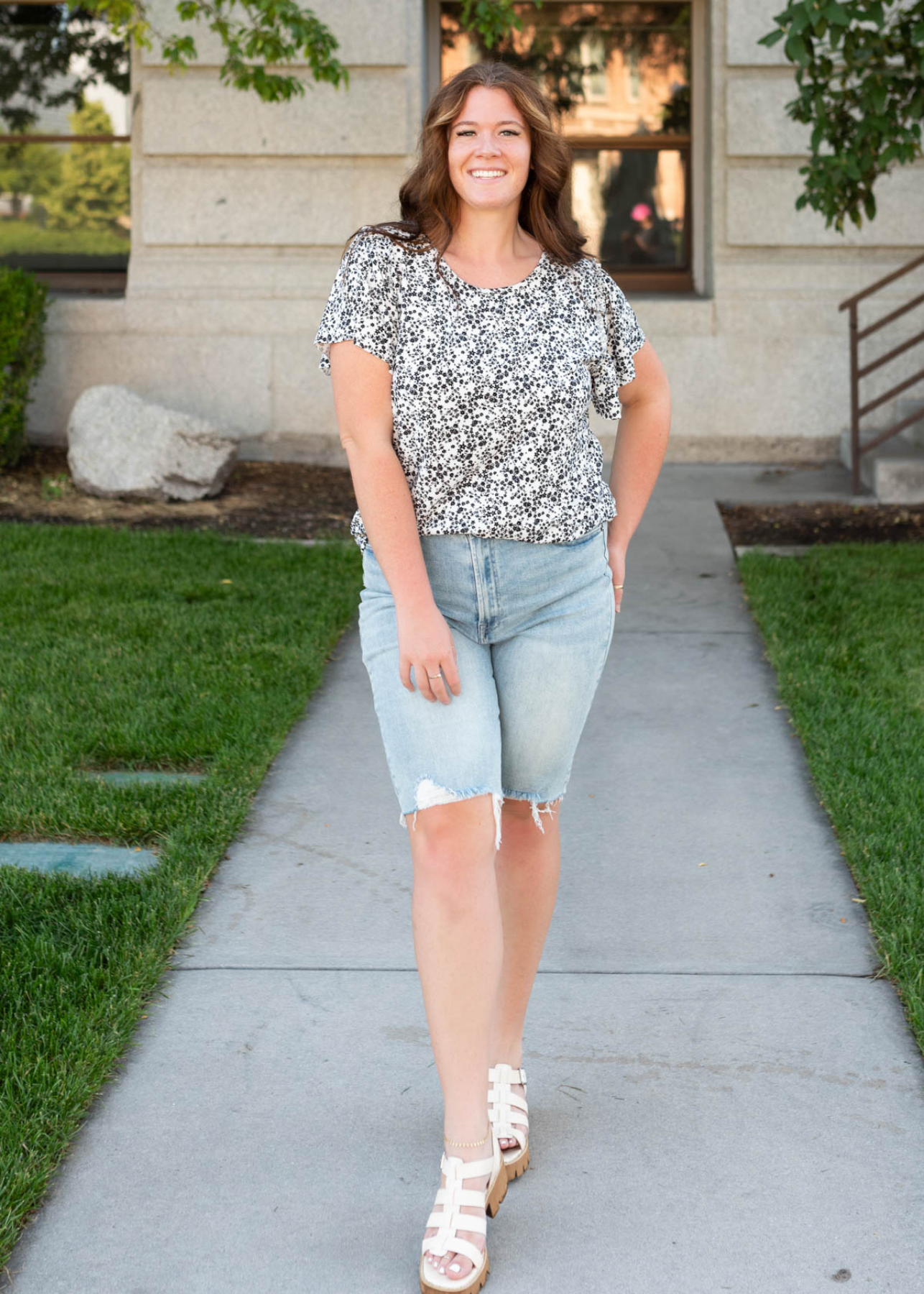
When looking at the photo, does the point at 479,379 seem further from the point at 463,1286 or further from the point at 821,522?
the point at 821,522

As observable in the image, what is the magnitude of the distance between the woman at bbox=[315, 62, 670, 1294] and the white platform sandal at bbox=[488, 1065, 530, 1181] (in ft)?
0.19

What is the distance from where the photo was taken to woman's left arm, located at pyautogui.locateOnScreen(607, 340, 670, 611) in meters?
2.83

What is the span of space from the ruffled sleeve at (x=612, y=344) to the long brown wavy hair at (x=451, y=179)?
9 cm

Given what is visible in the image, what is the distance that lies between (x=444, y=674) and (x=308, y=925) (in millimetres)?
1506

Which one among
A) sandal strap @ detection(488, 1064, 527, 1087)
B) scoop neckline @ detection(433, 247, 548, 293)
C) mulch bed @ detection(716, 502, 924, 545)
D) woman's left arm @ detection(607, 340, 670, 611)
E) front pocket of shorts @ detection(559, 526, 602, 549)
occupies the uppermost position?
scoop neckline @ detection(433, 247, 548, 293)

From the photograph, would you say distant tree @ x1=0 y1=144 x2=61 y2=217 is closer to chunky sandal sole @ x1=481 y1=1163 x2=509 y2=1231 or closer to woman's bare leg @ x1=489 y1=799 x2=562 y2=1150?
woman's bare leg @ x1=489 y1=799 x2=562 y2=1150

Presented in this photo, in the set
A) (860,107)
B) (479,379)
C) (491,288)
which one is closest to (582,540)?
(479,379)

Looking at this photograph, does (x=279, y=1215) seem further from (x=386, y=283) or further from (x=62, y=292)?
(x=62, y=292)

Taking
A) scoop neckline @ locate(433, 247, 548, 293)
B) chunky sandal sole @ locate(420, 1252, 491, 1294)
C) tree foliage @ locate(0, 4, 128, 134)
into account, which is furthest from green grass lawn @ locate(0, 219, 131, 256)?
chunky sandal sole @ locate(420, 1252, 491, 1294)

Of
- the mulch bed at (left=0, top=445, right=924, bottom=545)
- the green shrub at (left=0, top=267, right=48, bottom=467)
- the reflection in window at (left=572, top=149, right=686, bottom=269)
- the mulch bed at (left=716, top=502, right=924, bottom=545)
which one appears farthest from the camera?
the reflection in window at (left=572, top=149, right=686, bottom=269)

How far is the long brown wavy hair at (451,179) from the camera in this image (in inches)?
101

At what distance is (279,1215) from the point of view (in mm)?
2598

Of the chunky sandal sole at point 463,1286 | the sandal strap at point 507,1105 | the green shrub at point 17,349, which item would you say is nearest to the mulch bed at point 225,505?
the green shrub at point 17,349

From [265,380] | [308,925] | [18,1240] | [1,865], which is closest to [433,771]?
[18,1240]
